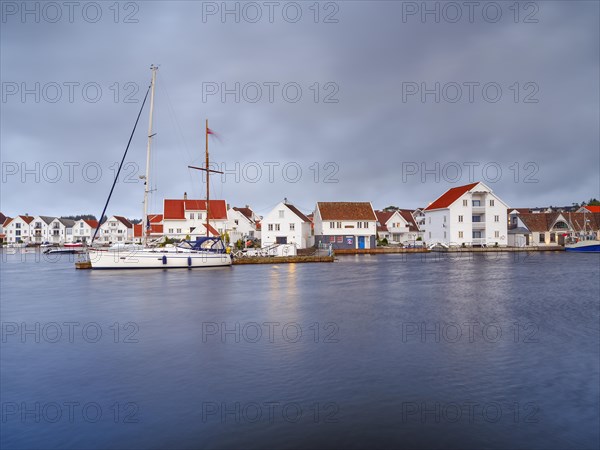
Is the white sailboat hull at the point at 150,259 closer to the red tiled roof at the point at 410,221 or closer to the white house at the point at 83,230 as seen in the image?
the red tiled roof at the point at 410,221

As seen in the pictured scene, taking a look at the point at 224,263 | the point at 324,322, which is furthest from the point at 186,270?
the point at 324,322

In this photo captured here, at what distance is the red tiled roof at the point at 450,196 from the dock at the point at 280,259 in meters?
29.1

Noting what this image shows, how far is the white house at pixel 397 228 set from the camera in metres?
87.9

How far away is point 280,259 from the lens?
55.2 metres

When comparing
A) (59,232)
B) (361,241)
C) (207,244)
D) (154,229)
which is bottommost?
(361,241)

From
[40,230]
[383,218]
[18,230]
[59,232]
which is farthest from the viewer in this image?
[18,230]

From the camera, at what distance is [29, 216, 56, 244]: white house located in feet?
402

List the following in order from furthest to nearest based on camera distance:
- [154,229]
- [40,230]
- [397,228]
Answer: [40,230]
[154,229]
[397,228]

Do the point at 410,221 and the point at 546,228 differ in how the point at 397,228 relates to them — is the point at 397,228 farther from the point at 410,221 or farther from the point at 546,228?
the point at 546,228

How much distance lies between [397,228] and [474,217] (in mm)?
17728

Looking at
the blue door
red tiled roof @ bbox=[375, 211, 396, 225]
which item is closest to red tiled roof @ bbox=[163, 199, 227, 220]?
the blue door

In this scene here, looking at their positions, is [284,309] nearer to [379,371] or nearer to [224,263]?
[379,371]

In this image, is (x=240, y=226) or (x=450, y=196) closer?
(x=450, y=196)

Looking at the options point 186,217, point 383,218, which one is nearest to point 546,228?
point 383,218
